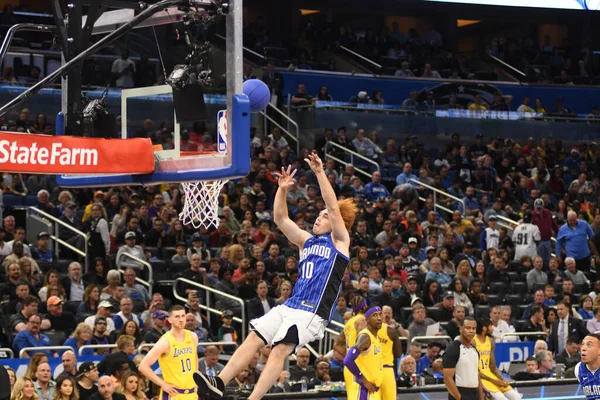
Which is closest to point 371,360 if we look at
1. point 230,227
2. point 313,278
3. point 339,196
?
point 313,278

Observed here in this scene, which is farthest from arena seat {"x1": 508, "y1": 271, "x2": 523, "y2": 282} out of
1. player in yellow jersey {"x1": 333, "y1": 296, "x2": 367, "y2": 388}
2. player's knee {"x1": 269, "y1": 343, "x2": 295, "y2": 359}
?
player's knee {"x1": 269, "y1": 343, "x2": 295, "y2": 359}

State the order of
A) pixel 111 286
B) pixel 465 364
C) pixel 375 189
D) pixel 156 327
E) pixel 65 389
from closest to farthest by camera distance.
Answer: pixel 65 389 → pixel 465 364 → pixel 156 327 → pixel 111 286 → pixel 375 189

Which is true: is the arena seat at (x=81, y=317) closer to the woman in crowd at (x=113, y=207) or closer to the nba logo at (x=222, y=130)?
the woman in crowd at (x=113, y=207)

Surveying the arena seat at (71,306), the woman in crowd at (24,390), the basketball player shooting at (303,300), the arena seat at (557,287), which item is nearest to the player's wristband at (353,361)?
the basketball player shooting at (303,300)

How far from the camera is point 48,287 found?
14852 millimetres

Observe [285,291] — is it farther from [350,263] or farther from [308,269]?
[308,269]

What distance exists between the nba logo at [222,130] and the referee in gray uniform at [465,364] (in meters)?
5.65

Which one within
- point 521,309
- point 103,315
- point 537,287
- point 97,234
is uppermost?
point 97,234

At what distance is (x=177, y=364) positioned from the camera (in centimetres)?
1173

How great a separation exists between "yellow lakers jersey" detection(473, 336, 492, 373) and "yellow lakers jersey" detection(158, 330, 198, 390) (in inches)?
154

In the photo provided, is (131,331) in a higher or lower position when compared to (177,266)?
lower

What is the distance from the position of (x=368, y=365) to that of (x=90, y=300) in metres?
4.39

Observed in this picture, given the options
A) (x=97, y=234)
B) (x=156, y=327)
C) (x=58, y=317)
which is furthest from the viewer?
(x=97, y=234)

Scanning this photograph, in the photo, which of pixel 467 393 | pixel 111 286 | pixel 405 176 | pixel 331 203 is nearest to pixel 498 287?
pixel 405 176
